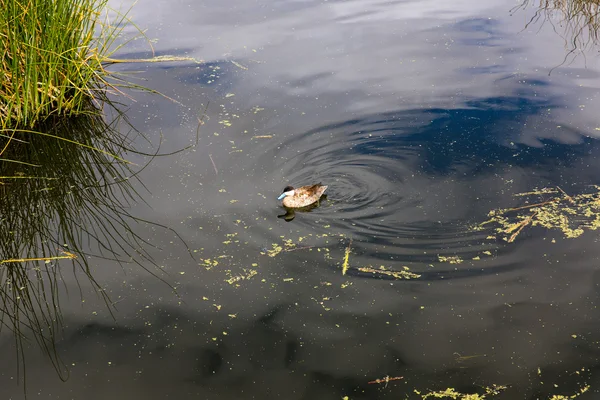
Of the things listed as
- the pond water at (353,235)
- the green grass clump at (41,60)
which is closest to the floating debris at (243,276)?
the pond water at (353,235)

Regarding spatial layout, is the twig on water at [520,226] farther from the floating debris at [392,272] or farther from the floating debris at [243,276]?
the floating debris at [243,276]

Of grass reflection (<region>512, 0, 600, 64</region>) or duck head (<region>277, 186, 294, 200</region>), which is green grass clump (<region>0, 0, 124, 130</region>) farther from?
grass reflection (<region>512, 0, 600, 64</region>)

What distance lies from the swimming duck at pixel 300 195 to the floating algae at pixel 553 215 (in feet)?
3.89

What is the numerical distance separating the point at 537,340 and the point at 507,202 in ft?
4.71

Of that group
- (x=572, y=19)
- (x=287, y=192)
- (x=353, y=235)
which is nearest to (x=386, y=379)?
(x=353, y=235)

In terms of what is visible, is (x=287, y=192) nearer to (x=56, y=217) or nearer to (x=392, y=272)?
(x=392, y=272)

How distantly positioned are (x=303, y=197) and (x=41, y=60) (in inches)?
117

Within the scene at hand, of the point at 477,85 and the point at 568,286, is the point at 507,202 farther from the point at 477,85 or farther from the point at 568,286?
the point at 477,85

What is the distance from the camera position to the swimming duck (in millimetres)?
4664

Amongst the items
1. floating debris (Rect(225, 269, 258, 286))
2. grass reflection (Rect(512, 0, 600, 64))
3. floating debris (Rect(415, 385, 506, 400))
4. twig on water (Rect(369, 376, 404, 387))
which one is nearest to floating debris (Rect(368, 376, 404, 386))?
twig on water (Rect(369, 376, 404, 387))

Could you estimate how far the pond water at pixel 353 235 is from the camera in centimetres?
340

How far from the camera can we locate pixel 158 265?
4.29 metres

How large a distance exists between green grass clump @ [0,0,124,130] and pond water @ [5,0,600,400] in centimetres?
73

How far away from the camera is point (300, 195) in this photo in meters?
4.71
